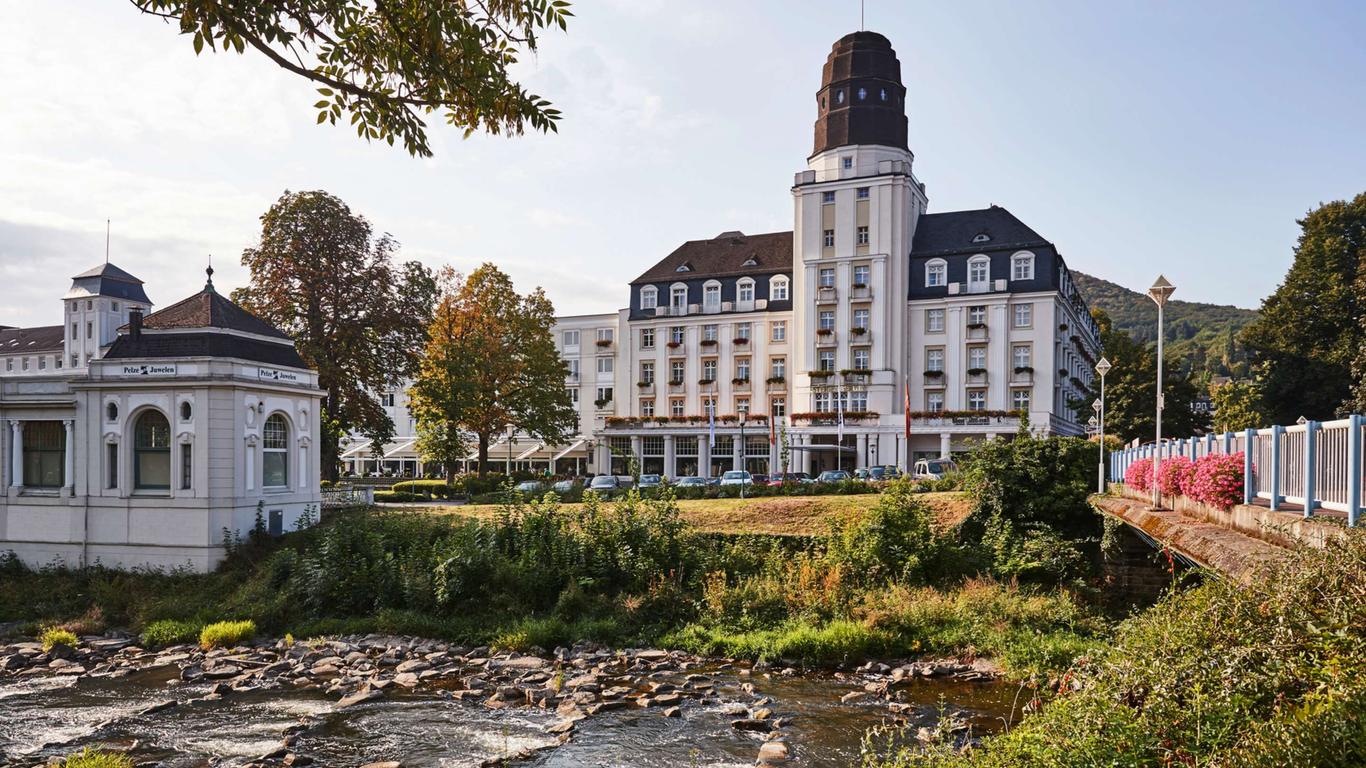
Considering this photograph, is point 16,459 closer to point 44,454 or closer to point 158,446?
point 44,454

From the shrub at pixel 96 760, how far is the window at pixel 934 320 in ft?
178

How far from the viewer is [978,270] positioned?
61188mm

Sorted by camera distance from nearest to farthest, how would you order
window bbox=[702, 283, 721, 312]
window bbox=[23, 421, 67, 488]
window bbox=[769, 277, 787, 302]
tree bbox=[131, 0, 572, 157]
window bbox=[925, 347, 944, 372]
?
1. tree bbox=[131, 0, 572, 157]
2. window bbox=[23, 421, 67, 488]
3. window bbox=[925, 347, 944, 372]
4. window bbox=[769, 277, 787, 302]
5. window bbox=[702, 283, 721, 312]

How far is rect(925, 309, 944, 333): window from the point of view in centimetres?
6212

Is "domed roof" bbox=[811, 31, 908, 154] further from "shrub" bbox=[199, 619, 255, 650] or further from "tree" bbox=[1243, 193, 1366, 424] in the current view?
"shrub" bbox=[199, 619, 255, 650]

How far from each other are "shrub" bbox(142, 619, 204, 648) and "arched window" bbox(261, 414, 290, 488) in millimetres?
6701

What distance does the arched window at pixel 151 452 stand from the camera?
30.2 meters

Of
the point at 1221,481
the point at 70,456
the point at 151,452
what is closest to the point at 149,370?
the point at 151,452

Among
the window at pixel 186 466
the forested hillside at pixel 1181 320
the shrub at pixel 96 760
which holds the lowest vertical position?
the shrub at pixel 96 760

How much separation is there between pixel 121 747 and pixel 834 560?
17.8m

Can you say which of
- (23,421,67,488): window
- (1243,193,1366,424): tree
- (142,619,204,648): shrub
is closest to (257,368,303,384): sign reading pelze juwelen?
(23,421,67,488): window

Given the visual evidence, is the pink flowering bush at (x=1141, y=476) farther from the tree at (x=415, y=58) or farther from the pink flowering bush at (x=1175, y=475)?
the tree at (x=415, y=58)

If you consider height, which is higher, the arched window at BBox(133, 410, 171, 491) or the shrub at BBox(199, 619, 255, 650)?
the arched window at BBox(133, 410, 171, 491)

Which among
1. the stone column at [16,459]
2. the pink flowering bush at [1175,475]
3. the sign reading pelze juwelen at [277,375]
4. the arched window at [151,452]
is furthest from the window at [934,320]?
the stone column at [16,459]
